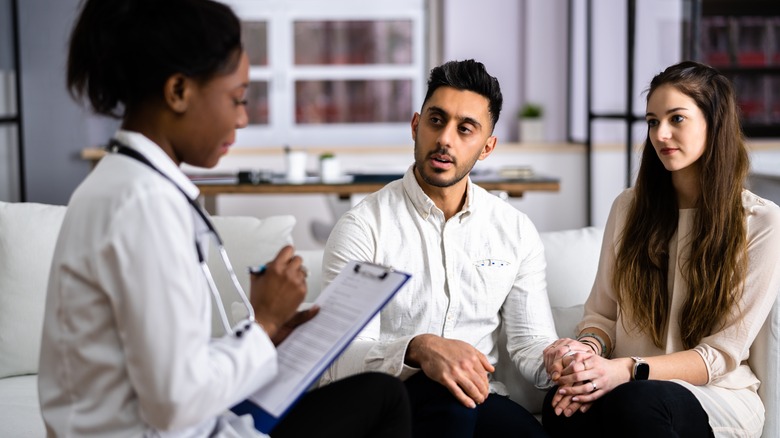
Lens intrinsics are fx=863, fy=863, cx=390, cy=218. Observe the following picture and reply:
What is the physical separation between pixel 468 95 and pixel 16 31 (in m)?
3.13

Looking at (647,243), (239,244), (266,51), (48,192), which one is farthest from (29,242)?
(266,51)

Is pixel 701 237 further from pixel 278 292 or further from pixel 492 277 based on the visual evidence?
pixel 278 292

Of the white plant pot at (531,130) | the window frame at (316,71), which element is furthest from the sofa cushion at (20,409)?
the white plant pot at (531,130)

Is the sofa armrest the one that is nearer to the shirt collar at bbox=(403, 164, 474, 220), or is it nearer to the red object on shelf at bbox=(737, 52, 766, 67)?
the shirt collar at bbox=(403, 164, 474, 220)

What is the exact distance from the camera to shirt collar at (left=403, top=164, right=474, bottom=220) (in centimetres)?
196

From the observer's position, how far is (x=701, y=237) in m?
1.87

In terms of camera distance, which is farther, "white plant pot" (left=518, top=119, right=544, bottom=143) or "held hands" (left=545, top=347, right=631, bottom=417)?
"white plant pot" (left=518, top=119, right=544, bottom=143)

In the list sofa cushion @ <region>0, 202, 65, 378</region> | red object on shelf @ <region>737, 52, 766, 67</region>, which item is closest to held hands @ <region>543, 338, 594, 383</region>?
sofa cushion @ <region>0, 202, 65, 378</region>

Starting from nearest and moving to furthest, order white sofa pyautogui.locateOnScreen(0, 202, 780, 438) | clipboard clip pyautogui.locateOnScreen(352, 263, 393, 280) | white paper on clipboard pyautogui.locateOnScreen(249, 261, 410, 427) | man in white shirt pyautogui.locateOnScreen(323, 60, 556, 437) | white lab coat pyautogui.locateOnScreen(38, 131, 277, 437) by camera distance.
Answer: white lab coat pyautogui.locateOnScreen(38, 131, 277, 437), white paper on clipboard pyautogui.locateOnScreen(249, 261, 410, 427), clipboard clip pyautogui.locateOnScreen(352, 263, 393, 280), man in white shirt pyautogui.locateOnScreen(323, 60, 556, 437), white sofa pyautogui.locateOnScreen(0, 202, 780, 438)

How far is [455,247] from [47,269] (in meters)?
1.11

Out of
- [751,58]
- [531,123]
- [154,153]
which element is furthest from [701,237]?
[751,58]

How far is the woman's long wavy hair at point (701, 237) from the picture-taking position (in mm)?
1821

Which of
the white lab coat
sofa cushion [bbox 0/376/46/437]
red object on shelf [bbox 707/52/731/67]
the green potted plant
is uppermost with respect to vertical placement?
red object on shelf [bbox 707/52/731/67]

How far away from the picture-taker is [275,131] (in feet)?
20.1
